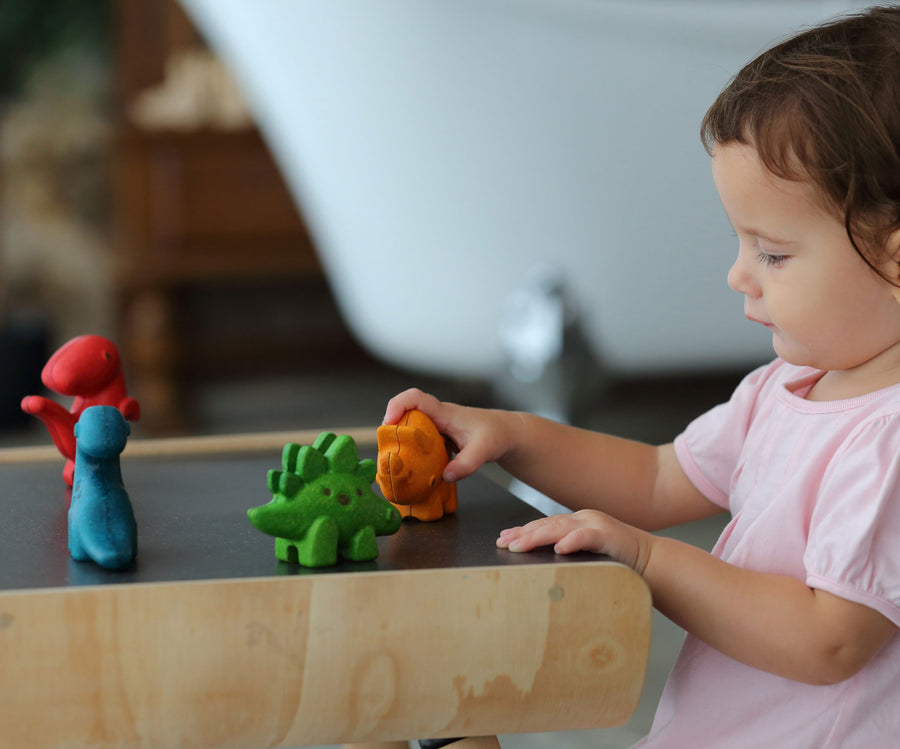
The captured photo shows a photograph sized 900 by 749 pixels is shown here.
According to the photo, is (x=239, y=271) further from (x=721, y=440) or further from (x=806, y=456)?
(x=806, y=456)

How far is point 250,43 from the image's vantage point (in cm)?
150

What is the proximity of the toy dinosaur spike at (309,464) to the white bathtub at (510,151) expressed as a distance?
1.01 m

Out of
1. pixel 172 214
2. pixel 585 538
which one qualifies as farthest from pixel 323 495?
pixel 172 214

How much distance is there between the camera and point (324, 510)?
1.60ft

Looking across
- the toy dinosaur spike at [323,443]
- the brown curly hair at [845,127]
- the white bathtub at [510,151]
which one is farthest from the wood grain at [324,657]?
the white bathtub at [510,151]

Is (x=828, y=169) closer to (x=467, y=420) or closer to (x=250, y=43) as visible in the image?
(x=467, y=420)

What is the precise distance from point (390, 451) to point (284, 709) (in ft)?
0.54

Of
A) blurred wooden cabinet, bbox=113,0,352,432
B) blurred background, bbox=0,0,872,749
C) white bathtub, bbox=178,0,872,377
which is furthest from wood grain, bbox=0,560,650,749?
blurred wooden cabinet, bbox=113,0,352,432

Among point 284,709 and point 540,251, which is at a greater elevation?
point 540,251

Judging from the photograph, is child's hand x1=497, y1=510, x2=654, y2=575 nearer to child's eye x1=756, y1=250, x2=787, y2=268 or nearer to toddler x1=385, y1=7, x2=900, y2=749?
toddler x1=385, y1=7, x2=900, y2=749

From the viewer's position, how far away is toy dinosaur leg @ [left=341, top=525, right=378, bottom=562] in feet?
1.59

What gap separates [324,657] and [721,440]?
34cm

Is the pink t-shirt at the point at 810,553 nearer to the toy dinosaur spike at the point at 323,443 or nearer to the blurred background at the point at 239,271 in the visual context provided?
the toy dinosaur spike at the point at 323,443

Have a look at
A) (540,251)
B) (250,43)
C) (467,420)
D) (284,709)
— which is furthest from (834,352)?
(250,43)
